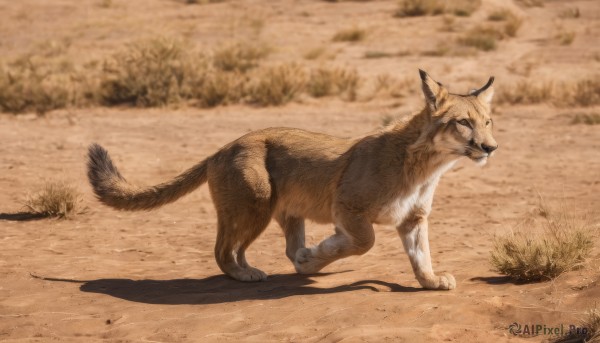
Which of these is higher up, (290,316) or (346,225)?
(346,225)

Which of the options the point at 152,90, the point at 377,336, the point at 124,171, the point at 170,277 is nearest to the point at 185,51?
the point at 152,90

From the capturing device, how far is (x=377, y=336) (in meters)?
6.63

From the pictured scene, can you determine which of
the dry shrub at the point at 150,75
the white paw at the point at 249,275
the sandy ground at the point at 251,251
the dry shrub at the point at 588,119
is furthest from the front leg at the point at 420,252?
the dry shrub at the point at 150,75

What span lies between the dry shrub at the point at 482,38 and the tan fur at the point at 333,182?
17.0 m

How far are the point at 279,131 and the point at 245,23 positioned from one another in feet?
68.1

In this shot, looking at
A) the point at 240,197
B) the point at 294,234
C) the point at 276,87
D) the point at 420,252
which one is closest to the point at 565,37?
the point at 276,87

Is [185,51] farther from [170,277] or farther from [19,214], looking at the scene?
[170,277]

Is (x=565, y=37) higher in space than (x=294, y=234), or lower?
higher

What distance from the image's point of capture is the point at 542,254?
7781mm

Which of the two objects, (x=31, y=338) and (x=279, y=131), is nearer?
(x=31, y=338)

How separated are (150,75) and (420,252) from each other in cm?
1273

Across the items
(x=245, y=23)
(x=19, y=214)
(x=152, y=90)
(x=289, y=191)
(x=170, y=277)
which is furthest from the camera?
(x=245, y=23)

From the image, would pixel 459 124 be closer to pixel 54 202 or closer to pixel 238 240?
pixel 238 240

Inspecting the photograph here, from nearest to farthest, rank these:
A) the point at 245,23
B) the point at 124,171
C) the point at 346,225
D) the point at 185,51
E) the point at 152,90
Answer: the point at 346,225, the point at 124,171, the point at 152,90, the point at 185,51, the point at 245,23
